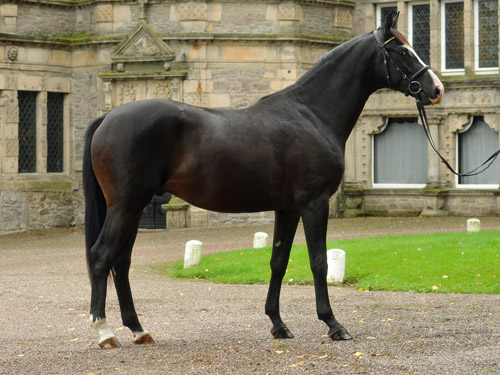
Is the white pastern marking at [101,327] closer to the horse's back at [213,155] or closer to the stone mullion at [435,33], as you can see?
the horse's back at [213,155]

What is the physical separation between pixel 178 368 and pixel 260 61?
18049 millimetres

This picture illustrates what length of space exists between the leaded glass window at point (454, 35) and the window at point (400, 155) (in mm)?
1905

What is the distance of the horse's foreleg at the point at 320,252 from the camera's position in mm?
8461

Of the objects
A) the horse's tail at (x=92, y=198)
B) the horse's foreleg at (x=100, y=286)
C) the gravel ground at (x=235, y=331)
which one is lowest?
the gravel ground at (x=235, y=331)

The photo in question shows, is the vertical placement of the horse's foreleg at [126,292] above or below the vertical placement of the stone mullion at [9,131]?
below

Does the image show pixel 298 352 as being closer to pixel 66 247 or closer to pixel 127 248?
pixel 127 248

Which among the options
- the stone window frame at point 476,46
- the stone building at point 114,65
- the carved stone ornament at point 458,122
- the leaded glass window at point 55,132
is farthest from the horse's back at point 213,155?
the leaded glass window at point 55,132

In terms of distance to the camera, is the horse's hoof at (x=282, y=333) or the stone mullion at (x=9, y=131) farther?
the stone mullion at (x=9, y=131)

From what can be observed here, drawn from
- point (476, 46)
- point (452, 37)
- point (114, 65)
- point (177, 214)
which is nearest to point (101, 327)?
point (177, 214)

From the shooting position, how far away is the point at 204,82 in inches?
969

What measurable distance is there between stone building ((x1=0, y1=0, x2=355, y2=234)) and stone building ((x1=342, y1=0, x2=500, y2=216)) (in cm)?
222

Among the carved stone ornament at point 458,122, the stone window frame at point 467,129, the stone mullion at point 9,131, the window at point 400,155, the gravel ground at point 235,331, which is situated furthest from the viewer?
the window at point 400,155

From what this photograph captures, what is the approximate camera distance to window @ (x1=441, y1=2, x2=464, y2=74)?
85.7ft

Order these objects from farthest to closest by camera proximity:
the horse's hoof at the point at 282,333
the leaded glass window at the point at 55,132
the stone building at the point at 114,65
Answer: the leaded glass window at the point at 55,132
the stone building at the point at 114,65
the horse's hoof at the point at 282,333
